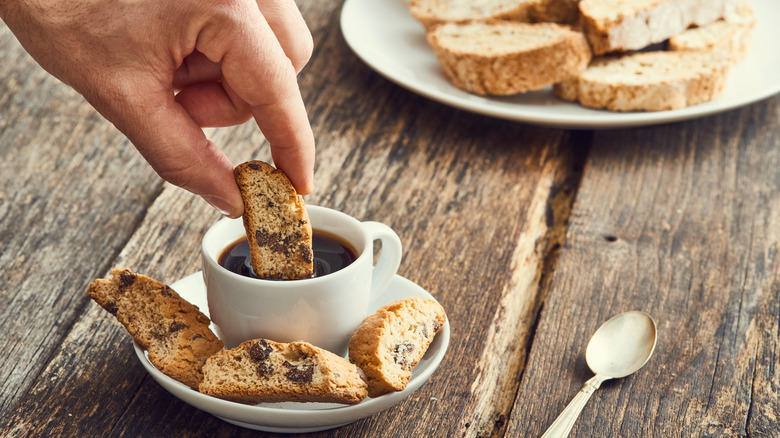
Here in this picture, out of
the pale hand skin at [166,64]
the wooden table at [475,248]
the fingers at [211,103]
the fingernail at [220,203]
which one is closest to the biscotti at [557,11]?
the wooden table at [475,248]

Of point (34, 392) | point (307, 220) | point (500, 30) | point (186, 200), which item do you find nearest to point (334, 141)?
point (186, 200)

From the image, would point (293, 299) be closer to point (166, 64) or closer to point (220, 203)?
point (220, 203)

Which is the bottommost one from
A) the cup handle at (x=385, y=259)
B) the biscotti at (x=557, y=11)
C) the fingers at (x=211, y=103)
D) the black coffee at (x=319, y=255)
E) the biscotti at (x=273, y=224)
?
the biscotti at (x=557, y=11)

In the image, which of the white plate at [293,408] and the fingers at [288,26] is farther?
the fingers at [288,26]

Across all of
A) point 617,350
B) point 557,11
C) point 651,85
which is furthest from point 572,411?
point 557,11

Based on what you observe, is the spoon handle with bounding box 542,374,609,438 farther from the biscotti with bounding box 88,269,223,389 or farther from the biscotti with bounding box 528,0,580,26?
the biscotti with bounding box 528,0,580,26

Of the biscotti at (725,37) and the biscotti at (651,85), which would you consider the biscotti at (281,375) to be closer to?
the biscotti at (651,85)

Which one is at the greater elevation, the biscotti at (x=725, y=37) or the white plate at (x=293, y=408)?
the white plate at (x=293, y=408)

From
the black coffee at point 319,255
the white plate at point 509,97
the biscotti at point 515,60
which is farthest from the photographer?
the biscotti at point 515,60
